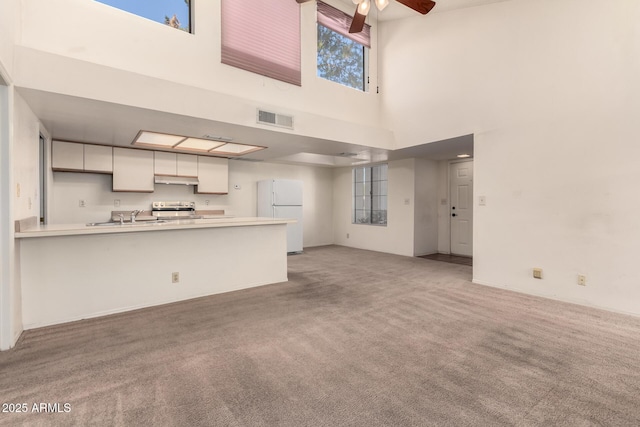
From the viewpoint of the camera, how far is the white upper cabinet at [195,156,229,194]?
588cm

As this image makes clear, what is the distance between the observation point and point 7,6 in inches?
95.9

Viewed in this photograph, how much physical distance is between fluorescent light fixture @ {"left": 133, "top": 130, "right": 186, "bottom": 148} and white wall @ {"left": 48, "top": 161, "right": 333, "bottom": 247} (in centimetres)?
96

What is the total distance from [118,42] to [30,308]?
116 inches

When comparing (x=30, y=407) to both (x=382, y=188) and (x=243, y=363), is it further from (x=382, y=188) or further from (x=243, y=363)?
(x=382, y=188)

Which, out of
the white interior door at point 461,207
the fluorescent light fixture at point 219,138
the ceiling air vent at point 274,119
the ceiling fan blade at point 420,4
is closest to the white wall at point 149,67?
the ceiling air vent at point 274,119

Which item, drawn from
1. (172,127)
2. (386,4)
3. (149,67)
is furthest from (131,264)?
(386,4)

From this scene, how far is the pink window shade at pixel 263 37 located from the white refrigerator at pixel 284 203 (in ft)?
8.28

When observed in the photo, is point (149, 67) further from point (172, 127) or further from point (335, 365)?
point (335, 365)

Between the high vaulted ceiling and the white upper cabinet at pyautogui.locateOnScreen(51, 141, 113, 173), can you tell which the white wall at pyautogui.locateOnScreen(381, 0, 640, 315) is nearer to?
the high vaulted ceiling

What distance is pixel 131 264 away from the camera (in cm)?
332

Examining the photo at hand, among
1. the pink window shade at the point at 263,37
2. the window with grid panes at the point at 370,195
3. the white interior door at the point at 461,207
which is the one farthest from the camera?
the window with grid panes at the point at 370,195

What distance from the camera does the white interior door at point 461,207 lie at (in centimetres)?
650

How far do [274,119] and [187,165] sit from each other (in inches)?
100

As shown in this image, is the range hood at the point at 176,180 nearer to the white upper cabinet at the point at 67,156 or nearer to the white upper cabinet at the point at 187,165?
the white upper cabinet at the point at 187,165
